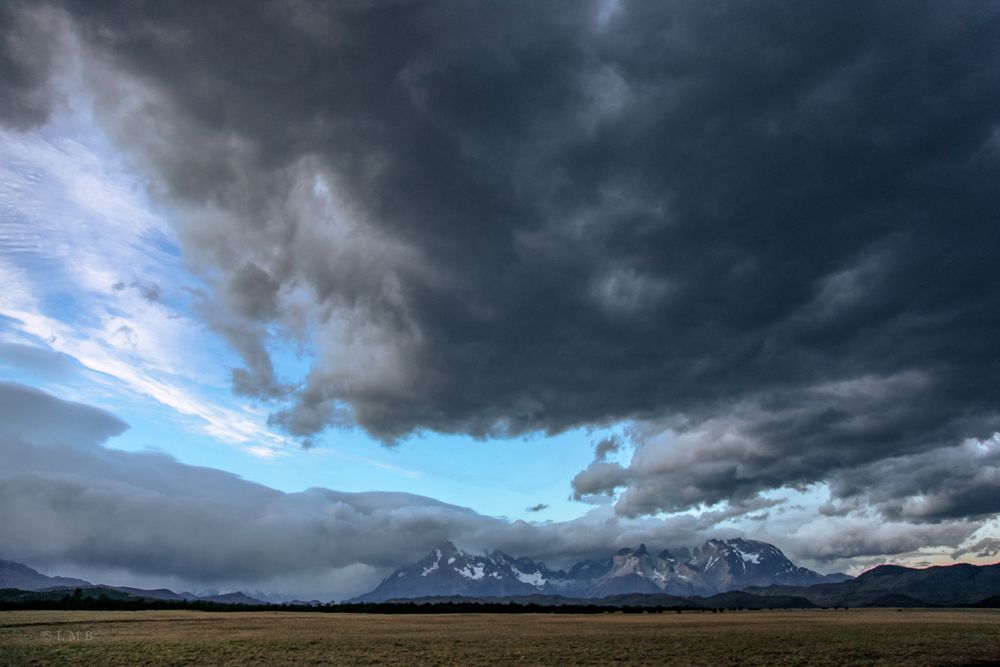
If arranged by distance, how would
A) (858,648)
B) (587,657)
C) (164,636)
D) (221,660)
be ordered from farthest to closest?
(164,636) → (858,648) → (587,657) → (221,660)

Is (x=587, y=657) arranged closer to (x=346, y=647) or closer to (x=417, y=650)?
(x=417, y=650)

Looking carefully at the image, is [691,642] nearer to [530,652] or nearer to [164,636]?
[530,652]

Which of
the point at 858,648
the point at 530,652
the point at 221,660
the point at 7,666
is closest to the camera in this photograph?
the point at 7,666

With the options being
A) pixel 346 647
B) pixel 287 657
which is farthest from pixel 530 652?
pixel 287 657

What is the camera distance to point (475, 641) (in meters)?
77.2

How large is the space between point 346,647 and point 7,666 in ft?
98.7

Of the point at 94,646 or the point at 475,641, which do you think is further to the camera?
the point at 475,641

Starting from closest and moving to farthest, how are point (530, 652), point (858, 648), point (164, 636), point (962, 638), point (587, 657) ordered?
1. point (587, 657)
2. point (530, 652)
3. point (858, 648)
4. point (164, 636)
5. point (962, 638)

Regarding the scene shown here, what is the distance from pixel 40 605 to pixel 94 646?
170 metres

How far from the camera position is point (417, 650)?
210ft

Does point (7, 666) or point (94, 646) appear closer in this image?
point (7, 666)

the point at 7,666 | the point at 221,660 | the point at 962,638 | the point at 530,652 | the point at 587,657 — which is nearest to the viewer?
the point at 7,666

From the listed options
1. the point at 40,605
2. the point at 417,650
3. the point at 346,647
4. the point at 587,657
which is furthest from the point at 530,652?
the point at 40,605

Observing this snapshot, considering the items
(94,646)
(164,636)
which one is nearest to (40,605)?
(164,636)
